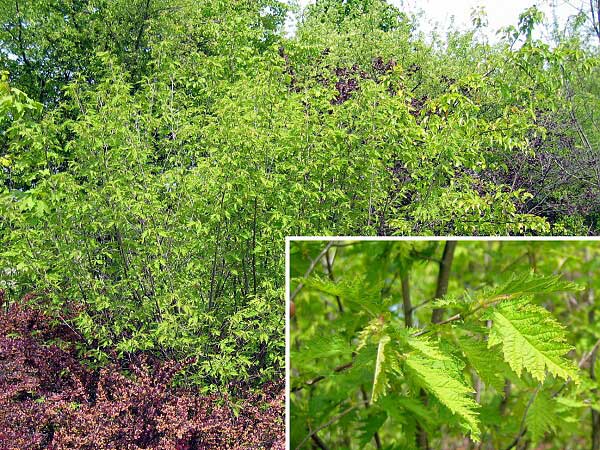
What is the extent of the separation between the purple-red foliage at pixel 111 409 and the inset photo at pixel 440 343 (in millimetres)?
2392

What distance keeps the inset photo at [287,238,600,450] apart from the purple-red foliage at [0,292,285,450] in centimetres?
239

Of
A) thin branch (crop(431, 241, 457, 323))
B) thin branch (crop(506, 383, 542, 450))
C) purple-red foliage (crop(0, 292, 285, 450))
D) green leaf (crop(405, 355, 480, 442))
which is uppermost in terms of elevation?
thin branch (crop(431, 241, 457, 323))

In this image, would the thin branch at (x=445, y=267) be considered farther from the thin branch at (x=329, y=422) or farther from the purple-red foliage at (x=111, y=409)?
the purple-red foliage at (x=111, y=409)

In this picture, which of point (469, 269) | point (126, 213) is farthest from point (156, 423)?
point (469, 269)

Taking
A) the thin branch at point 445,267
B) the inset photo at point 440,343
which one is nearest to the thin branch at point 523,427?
the inset photo at point 440,343

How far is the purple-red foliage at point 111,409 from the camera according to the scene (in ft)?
12.0

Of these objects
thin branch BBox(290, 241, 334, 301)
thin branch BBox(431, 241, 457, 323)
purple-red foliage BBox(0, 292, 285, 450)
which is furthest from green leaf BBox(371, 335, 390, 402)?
purple-red foliage BBox(0, 292, 285, 450)

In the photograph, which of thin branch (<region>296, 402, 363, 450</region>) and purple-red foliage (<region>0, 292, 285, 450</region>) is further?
purple-red foliage (<region>0, 292, 285, 450</region>)

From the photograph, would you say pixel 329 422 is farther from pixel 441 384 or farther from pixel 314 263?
pixel 441 384

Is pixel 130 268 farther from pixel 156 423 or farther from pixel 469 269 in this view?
pixel 469 269

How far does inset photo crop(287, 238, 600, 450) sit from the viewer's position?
0.91m

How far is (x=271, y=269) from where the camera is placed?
4.20 meters

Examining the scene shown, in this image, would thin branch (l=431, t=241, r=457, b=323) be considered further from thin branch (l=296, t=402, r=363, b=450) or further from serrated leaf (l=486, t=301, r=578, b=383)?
serrated leaf (l=486, t=301, r=578, b=383)

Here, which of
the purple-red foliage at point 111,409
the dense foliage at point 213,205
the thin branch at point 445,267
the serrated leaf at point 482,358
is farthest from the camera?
the dense foliage at point 213,205
